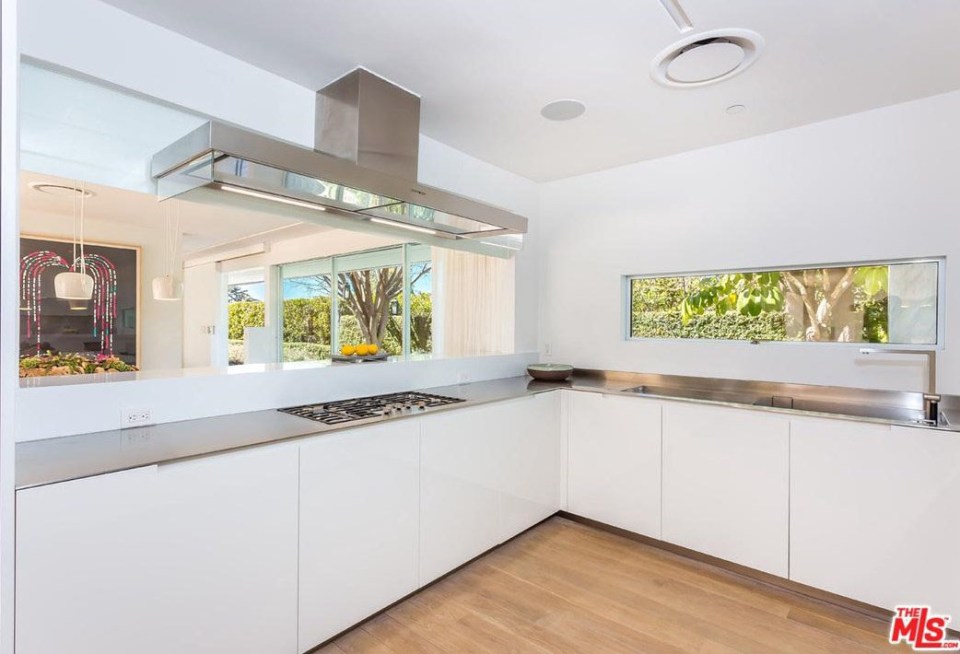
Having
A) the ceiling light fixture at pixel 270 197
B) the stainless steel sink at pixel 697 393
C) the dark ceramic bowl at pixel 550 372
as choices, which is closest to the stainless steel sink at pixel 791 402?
the stainless steel sink at pixel 697 393

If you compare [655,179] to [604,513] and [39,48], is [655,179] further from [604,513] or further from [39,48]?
[39,48]

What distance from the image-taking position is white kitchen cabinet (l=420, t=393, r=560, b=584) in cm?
230

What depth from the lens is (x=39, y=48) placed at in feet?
5.29

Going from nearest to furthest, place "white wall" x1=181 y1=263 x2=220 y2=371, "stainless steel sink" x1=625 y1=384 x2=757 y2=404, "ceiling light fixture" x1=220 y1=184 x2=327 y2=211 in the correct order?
"ceiling light fixture" x1=220 y1=184 x2=327 y2=211
"stainless steel sink" x1=625 y1=384 x2=757 y2=404
"white wall" x1=181 y1=263 x2=220 y2=371

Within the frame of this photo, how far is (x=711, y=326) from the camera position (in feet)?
10.4

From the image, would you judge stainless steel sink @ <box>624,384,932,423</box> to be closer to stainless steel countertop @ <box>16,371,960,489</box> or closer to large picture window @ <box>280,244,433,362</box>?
stainless steel countertop @ <box>16,371,960,489</box>

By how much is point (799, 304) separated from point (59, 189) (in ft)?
12.4

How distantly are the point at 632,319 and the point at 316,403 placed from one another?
232 cm

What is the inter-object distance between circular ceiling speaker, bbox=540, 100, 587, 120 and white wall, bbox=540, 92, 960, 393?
3.26 ft

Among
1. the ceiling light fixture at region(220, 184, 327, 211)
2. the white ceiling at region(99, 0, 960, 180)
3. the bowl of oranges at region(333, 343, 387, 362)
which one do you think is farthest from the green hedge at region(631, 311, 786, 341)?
the ceiling light fixture at region(220, 184, 327, 211)

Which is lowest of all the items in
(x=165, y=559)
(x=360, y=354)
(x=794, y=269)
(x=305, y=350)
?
(x=165, y=559)

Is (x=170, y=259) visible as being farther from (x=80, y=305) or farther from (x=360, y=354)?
(x=360, y=354)

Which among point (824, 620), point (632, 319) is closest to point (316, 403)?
point (632, 319)

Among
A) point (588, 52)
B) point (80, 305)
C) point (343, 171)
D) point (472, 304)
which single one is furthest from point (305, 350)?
point (588, 52)
